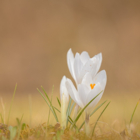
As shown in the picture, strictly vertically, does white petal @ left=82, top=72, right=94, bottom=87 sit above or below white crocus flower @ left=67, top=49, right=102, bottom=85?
below

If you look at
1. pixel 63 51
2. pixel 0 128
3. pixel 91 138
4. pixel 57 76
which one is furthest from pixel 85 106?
pixel 63 51

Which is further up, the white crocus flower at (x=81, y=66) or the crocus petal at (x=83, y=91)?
the white crocus flower at (x=81, y=66)

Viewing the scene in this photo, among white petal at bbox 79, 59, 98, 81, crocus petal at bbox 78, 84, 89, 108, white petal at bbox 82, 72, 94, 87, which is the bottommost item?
crocus petal at bbox 78, 84, 89, 108

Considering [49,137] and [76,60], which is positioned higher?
[76,60]

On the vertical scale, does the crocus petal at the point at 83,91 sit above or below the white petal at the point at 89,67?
below

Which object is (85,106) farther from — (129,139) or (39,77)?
(39,77)

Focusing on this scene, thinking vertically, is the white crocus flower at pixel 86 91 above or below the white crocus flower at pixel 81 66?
below

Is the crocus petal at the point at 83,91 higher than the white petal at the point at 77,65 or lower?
lower

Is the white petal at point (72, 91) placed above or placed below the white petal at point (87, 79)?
below

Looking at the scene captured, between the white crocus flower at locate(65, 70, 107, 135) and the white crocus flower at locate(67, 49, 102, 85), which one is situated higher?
the white crocus flower at locate(67, 49, 102, 85)

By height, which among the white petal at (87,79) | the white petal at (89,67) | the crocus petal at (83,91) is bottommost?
the crocus petal at (83,91)

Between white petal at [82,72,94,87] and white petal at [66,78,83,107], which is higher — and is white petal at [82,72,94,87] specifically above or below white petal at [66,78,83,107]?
above
